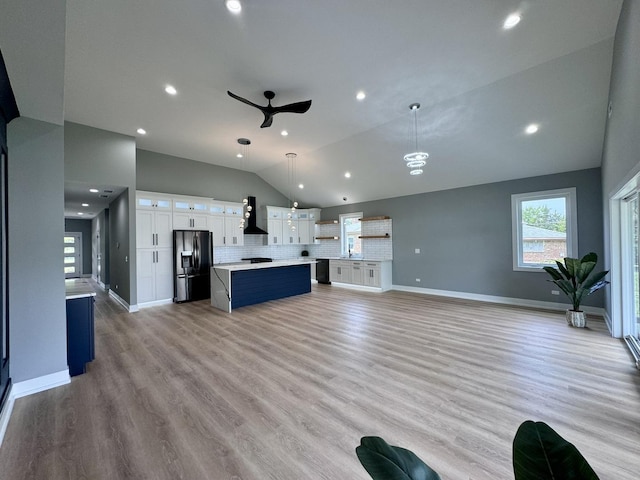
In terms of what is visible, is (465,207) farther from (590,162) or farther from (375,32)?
(375,32)

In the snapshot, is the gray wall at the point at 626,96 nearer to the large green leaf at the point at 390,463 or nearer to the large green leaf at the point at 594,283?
the large green leaf at the point at 594,283

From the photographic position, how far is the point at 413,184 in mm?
6832

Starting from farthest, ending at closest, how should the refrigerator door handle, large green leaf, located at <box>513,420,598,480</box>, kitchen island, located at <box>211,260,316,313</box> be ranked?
1. the refrigerator door handle
2. kitchen island, located at <box>211,260,316,313</box>
3. large green leaf, located at <box>513,420,598,480</box>

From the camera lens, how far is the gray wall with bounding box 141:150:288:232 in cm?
634

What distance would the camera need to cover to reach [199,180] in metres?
7.21

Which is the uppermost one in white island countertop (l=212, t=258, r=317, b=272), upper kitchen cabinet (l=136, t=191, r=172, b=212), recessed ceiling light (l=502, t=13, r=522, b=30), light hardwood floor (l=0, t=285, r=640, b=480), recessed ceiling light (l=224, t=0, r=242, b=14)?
recessed ceiling light (l=224, t=0, r=242, b=14)

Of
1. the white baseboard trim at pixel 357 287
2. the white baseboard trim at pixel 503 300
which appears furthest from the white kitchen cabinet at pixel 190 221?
the white baseboard trim at pixel 503 300

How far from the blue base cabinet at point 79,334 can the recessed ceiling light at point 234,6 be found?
11.2 ft

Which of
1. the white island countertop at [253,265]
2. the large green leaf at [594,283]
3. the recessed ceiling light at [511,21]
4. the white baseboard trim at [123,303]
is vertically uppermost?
the recessed ceiling light at [511,21]

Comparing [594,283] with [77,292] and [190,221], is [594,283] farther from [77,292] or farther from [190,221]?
[190,221]

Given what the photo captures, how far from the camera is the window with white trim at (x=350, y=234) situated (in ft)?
28.7

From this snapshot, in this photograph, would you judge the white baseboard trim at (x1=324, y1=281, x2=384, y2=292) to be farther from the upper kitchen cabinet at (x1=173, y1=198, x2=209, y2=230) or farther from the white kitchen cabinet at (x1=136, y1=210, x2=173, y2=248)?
the white kitchen cabinet at (x1=136, y1=210, x2=173, y2=248)

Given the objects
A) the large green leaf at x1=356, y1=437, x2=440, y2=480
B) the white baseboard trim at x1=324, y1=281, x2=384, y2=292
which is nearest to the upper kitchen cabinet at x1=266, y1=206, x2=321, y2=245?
the white baseboard trim at x1=324, y1=281, x2=384, y2=292

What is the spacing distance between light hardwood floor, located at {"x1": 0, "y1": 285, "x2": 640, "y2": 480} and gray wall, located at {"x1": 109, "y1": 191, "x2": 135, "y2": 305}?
2.01 meters
